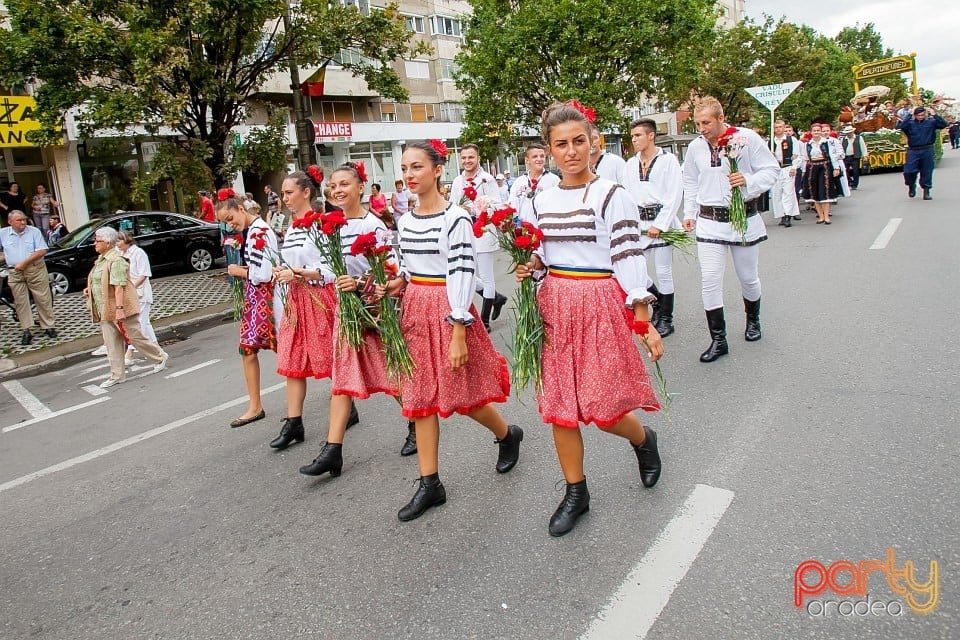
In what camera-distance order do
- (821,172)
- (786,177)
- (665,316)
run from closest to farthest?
(665,316)
(786,177)
(821,172)

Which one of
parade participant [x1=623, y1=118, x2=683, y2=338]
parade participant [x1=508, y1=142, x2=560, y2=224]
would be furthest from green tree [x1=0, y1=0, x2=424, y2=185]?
parade participant [x1=623, y1=118, x2=683, y2=338]

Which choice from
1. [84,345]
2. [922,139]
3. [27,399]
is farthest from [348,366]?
[922,139]

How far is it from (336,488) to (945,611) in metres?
2.88

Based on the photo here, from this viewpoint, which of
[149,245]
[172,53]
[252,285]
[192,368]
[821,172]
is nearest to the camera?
[252,285]

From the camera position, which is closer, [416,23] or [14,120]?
[14,120]

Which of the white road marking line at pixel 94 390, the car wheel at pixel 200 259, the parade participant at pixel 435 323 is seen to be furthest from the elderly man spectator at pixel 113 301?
the car wheel at pixel 200 259

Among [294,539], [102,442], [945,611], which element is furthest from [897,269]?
[102,442]

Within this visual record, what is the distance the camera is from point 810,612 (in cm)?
250

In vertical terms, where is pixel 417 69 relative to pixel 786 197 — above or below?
above

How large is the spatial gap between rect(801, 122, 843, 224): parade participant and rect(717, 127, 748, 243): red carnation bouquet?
824 centimetres

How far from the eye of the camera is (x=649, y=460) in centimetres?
353

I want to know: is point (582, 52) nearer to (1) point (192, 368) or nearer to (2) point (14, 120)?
(2) point (14, 120)

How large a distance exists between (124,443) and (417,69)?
109 feet

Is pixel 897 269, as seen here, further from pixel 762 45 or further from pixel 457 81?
pixel 762 45
